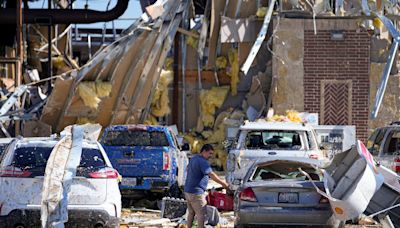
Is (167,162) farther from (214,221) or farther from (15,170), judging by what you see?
(15,170)

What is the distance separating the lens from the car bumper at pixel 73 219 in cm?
1259

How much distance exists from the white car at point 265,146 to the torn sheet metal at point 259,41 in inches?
300

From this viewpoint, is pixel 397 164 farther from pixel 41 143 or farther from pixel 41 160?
pixel 41 160

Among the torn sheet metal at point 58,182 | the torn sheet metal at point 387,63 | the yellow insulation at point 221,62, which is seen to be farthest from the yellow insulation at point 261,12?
the torn sheet metal at point 58,182

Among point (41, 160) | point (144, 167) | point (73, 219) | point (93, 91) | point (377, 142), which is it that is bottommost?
point (144, 167)

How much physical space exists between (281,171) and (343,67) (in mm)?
13993

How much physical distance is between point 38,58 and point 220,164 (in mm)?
13652

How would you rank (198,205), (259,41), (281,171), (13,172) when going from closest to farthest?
(13,172)
(198,205)
(281,171)
(259,41)

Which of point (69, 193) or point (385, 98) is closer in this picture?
point (69, 193)

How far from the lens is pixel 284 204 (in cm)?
1365

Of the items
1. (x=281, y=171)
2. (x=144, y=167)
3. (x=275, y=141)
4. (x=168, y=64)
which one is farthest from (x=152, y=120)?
(x=281, y=171)

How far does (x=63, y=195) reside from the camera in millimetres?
12016

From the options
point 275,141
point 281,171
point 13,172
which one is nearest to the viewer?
point 13,172

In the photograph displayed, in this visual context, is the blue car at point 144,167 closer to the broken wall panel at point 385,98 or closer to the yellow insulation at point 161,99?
the yellow insulation at point 161,99
